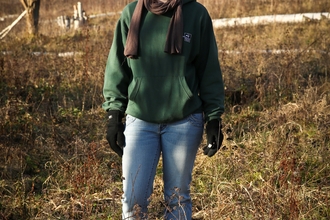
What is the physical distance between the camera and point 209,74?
292 cm

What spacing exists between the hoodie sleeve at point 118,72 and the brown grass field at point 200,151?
56cm

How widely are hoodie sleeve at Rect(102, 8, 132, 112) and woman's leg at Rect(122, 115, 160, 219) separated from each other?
19 centimetres

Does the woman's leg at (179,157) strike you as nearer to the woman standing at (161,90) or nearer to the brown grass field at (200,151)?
the woman standing at (161,90)

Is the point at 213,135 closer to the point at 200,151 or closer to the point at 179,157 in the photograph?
the point at 179,157

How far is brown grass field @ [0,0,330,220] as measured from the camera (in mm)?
3975

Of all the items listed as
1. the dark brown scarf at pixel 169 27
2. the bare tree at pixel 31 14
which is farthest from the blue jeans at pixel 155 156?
the bare tree at pixel 31 14

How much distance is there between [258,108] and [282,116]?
136 cm

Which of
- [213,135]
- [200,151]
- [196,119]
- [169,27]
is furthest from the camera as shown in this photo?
[200,151]

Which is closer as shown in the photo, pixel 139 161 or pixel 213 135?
pixel 139 161

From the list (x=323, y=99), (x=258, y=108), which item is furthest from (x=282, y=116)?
(x=258, y=108)

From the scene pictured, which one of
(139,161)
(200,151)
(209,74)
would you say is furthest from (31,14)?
(139,161)

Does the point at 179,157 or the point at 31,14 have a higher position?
the point at 31,14

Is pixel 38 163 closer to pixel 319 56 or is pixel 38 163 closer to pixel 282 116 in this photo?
pixel 282 116

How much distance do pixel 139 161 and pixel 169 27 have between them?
80 centimetres
